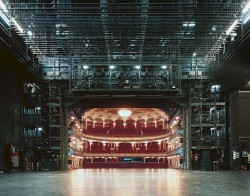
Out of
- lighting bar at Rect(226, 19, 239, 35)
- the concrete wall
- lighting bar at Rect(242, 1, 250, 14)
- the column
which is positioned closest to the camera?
lighting bar at Rect(242, 1, 250, 14)

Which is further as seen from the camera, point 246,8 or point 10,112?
point 10,112

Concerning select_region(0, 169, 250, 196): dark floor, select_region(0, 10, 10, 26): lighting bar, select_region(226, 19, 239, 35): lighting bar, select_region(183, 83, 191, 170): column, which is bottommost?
select_region(0, 169, 250, 196): dark floor

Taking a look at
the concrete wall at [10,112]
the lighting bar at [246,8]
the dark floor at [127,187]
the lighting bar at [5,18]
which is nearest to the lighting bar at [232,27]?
the lighting bar at [246,8]

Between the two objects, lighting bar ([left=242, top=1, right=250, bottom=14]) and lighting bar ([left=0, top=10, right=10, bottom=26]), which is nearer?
lighting bar ([left=242, top=1, right=250, bottom=14])

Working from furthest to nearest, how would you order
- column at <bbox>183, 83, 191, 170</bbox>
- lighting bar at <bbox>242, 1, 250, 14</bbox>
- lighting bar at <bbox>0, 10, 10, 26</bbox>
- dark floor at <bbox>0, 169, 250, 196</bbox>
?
column at <bbox>183, 83, 191, 170</bbox> → lighting bar at <bbox>0, 10, 10, 26</bbox> → lighting bar at <bbox>242, 1, 250, 14</bbox> → dark floor at <bbox>0, 169, 250, 196</bbox>

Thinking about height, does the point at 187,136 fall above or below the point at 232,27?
below

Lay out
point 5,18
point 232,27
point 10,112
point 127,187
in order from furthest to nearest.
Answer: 1. point 10,112
2. point 232,27
3. point 5,18
4. point 127,187

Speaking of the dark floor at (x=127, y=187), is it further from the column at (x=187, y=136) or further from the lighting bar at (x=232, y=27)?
the column at (x=187, y=136)

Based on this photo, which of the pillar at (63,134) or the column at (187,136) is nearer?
the pillar at (63,134)

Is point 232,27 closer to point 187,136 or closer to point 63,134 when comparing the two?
point 187,136

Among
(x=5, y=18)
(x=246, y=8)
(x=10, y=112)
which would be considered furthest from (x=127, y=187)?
(x=10, y=112)

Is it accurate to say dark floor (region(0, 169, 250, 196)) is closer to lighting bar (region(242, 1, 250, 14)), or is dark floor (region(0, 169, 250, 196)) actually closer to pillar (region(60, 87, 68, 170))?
lighting bar (region(242, 1, 250, 14))

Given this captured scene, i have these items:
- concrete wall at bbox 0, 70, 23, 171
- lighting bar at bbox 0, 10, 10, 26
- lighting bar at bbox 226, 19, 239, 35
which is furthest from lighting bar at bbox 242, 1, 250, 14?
concrete wall at bbox 0, 70, 23, 171

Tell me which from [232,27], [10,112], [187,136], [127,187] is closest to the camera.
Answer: [127,187]
